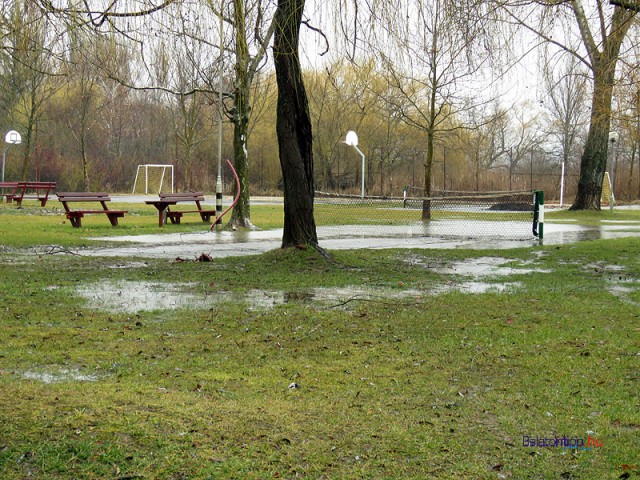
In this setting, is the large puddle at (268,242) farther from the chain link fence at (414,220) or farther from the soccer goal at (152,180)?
the soccer goal at (152,180)

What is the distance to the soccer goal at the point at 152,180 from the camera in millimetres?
54688

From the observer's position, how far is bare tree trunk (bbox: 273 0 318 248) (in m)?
11.9

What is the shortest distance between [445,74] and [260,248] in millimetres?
13432

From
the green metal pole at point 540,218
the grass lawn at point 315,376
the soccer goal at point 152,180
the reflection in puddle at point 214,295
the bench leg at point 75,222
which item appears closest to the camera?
the grass lawn at point 315,376

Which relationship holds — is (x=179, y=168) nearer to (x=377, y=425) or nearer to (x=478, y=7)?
(x=478, y=7)

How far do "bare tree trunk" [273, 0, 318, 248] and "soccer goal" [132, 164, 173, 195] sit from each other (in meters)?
42.7

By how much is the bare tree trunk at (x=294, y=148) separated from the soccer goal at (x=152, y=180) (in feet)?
140

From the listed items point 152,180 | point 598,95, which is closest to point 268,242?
point 598,95

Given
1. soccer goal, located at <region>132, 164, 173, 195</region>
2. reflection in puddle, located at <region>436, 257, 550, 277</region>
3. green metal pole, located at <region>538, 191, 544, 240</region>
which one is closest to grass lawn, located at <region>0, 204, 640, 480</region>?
reflection in puddle, located at <region>436, 257, 550, 277</region>

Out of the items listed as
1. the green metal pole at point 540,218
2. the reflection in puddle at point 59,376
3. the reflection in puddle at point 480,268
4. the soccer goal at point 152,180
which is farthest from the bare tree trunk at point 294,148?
the soccer goal at point 152,180

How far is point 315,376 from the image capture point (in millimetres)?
5910

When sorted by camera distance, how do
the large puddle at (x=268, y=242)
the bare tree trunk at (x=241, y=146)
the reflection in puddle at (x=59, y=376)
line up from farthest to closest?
the bare tree trunk at (x=241, y=146), the large puddle at (x=268, y=242), the reflection in puddle at (x=59, y=376)

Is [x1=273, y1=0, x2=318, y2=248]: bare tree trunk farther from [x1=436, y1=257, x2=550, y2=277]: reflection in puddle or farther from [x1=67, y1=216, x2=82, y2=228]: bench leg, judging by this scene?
[x1=67, y1=216, x2=82, y2=228]: bench leg

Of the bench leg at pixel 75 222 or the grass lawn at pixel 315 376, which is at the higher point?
the bench leg at pixel 75 222
